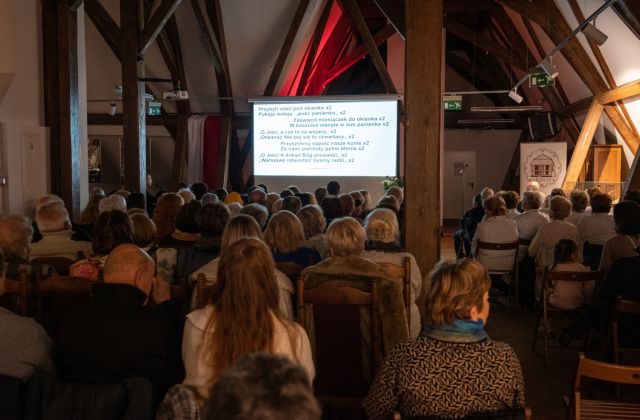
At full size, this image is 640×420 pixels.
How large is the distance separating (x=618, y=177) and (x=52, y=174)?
33.5 feet

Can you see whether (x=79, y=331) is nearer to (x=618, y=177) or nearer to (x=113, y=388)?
Result: (x=113, y=388)

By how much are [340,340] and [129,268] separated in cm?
110

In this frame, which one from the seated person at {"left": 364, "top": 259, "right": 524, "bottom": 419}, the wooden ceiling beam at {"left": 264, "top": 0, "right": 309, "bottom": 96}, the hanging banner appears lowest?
the seated person at {"left": 364, "top": 259, "right": 524, "bottom": 419}

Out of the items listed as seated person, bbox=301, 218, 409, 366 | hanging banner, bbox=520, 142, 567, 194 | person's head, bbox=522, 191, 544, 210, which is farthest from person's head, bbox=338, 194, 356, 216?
hanging banner, bbox=520, 142, 567, 194

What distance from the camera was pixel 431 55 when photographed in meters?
4.25

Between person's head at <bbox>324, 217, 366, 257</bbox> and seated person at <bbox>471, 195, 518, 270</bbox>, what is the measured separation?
3.00 m

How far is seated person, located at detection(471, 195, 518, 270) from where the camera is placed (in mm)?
6094

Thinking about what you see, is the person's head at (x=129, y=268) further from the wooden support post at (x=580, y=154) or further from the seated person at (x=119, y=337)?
the wooden support post at (x=580, y=154)

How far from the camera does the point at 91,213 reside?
5223 mm

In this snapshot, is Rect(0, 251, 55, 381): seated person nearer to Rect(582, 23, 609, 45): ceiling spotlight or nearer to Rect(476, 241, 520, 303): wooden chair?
Rect(476, 241, 520, 303): wooden chair

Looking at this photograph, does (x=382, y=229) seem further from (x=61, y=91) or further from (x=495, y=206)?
(x=61, y=91)

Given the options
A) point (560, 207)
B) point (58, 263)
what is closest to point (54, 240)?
point (58, 263)

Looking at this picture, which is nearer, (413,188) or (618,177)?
(413,188)

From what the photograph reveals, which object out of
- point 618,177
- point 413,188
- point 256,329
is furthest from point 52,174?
point 618,177
